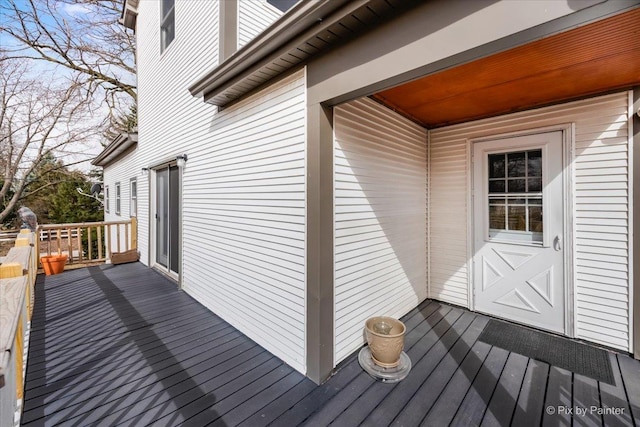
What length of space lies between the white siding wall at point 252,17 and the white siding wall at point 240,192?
0.44 m

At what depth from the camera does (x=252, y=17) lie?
3756 millimetres

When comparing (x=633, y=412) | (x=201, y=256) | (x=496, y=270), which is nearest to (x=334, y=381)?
(x=633, y=412)

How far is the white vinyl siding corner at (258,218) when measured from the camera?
2504 mm

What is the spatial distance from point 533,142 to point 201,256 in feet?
15.0

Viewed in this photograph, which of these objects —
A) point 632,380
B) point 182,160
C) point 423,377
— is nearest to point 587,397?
point 632,380

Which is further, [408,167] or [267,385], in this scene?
[408,167]

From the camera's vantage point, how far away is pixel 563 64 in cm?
218

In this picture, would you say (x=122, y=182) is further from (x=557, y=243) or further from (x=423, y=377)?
(x=557, y=243)

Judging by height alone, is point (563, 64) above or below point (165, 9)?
below

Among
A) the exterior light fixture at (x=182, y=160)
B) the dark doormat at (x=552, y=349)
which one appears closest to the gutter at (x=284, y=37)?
the exterior light fixture at (x=182, y=160)

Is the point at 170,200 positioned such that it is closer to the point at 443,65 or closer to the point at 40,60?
the point at 443,65

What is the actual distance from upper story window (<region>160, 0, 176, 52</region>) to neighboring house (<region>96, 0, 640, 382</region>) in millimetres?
1394

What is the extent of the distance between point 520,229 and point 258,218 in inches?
122

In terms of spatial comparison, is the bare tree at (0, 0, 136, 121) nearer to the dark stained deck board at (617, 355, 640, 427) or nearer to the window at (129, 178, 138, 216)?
the window at (129, 178, 138, 216)
